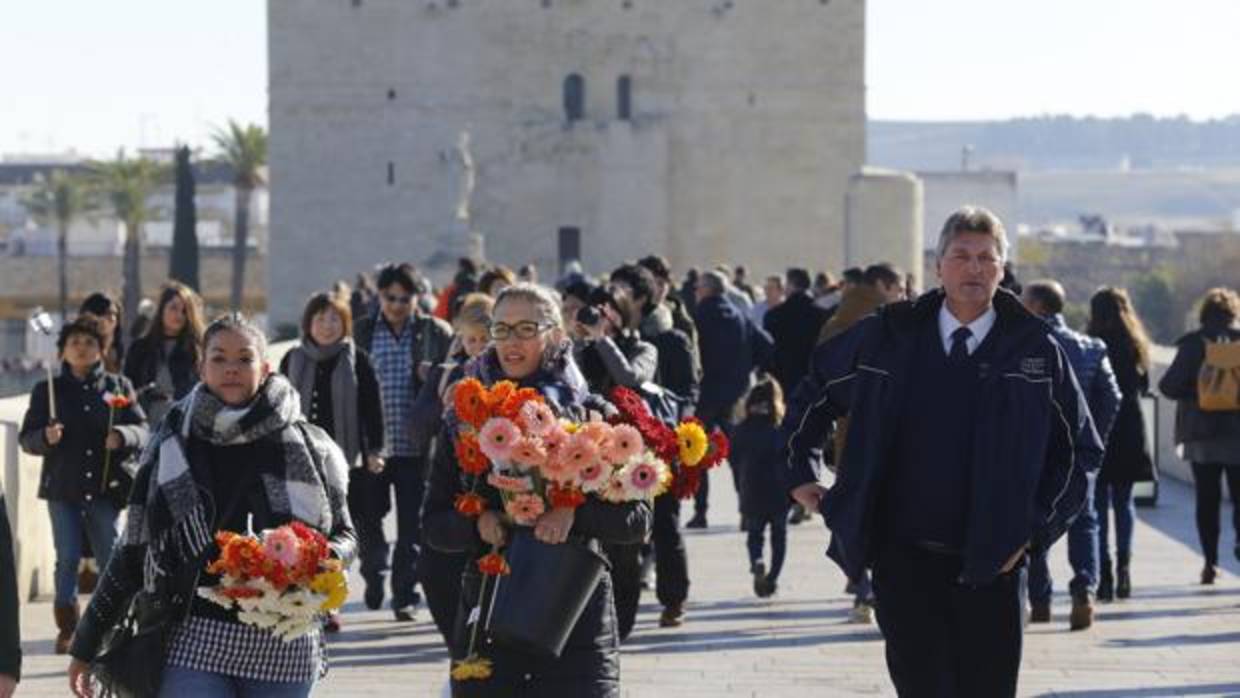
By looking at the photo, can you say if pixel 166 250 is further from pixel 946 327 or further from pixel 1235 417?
pixel 946 327

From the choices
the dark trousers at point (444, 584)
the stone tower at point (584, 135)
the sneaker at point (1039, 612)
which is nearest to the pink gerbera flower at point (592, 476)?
the dark trousers at point (444, 584)

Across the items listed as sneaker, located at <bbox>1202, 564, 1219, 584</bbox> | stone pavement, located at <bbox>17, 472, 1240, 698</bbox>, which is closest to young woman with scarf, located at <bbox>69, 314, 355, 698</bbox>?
stone pavement, located at <bbox>17, 472, 1240, 698</bbox>

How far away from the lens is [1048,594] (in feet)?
42.3

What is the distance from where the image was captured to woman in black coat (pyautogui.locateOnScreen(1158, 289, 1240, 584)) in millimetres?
14078

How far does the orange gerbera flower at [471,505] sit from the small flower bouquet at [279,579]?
0.64 metres

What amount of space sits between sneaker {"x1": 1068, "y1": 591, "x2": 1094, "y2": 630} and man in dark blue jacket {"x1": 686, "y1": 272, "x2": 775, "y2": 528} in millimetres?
4839

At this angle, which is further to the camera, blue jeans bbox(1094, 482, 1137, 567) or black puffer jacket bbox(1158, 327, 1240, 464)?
black puffer jacket bbox(1158, 327, 1240, 464)

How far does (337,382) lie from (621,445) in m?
5.13

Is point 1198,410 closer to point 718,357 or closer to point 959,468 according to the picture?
A: point 718,357

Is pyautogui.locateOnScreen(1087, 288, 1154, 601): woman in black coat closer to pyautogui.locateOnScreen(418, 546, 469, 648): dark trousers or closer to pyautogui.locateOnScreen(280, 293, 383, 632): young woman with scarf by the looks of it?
pyautogui.locateOnScreen(280, 293, 383, 632): young woman with scarf

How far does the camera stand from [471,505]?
25.0ft

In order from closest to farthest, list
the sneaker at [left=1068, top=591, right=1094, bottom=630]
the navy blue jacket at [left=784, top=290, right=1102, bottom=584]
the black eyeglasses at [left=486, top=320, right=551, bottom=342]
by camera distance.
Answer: the navy blue jacket at [left=784, top=290, right=1102, bottom=584], the black eyeglasses at [left=486, top=320, right=551, bottom=342], the sneaker at [left=1068, top=591, right=1094, bottom=630]

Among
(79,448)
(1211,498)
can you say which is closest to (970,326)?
(79,448)

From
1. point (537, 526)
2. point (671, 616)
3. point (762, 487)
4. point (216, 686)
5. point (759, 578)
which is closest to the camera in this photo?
point (216, 686)
